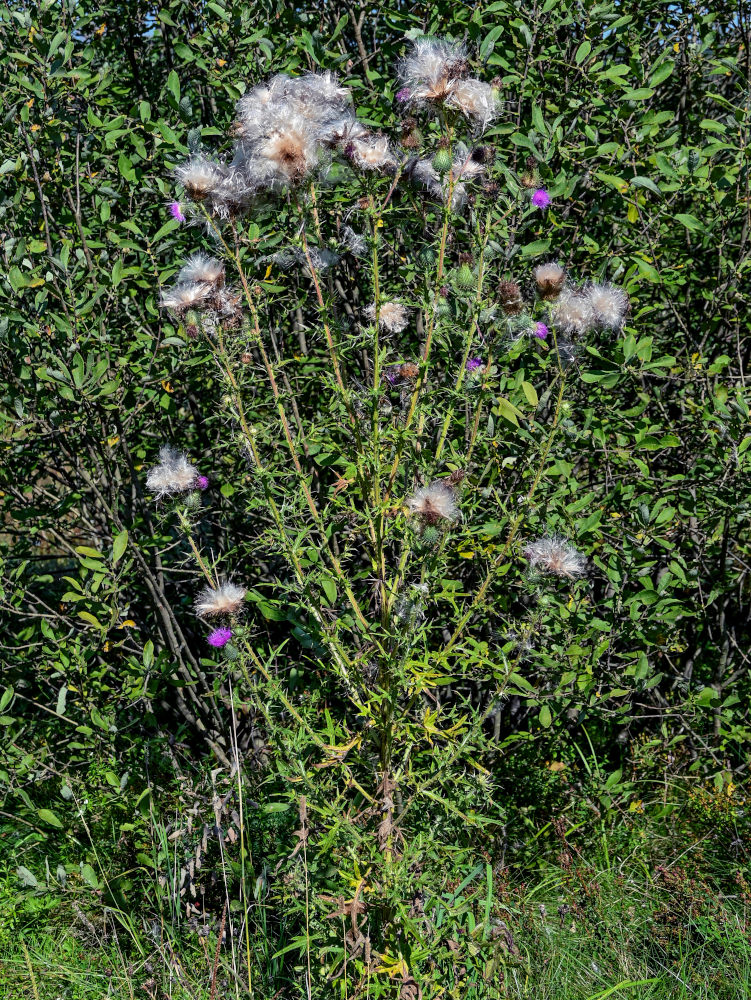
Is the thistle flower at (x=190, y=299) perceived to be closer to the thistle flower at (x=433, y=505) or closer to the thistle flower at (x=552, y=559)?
the thistle flower at (x=433, y=505)

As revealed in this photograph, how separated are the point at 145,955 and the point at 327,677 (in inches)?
39.5

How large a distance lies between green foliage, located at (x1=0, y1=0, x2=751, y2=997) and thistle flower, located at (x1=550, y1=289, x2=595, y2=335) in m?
0.16

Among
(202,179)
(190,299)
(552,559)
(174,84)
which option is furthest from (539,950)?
(174,84)

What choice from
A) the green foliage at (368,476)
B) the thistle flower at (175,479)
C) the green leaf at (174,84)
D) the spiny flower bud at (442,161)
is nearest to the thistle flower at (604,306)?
the green foliage at (368,476)

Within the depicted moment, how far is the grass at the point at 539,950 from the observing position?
8.29 ft

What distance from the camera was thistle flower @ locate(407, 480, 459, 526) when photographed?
2100 millimetres

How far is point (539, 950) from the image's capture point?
111 inches

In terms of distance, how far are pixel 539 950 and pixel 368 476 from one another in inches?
59.7

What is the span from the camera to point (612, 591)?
322 cm

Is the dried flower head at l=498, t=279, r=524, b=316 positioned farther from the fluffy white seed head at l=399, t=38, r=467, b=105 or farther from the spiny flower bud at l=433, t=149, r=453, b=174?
the fluffy white seed head at l=399, t=38, r=467, b=105

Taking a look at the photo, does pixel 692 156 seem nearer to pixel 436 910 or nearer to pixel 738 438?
pixel 738 438

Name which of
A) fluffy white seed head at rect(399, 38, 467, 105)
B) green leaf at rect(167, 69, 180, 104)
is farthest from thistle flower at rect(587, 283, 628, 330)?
green leaf at rect(167, 69, 180, 104)

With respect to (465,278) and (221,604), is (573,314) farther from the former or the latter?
(221,604)

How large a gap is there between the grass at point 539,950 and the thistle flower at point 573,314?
1484mm
